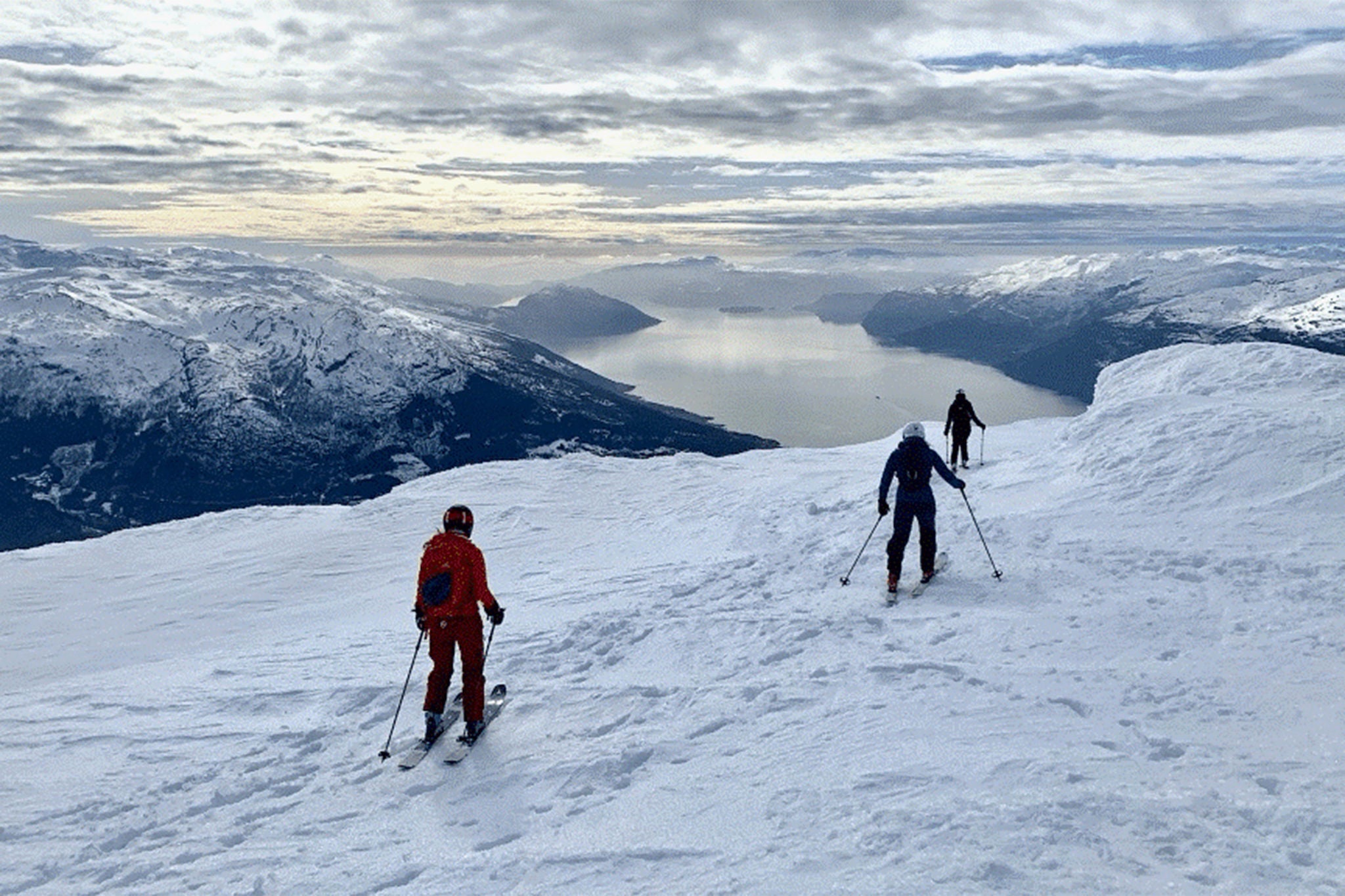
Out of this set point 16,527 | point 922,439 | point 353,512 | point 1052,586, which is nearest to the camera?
point 1052,586

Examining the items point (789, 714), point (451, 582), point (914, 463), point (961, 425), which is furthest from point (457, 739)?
point (961, 425)

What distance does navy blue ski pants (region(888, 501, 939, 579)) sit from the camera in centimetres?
1191

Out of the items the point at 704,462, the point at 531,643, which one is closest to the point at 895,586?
the point at 531,643

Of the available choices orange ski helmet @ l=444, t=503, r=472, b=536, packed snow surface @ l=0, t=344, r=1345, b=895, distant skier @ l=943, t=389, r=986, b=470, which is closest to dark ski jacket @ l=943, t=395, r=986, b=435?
→ distant skier @ l=943, t=389, r=986, b=470

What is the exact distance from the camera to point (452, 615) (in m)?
8.75

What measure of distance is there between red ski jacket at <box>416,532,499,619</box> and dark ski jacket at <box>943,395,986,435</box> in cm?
1651

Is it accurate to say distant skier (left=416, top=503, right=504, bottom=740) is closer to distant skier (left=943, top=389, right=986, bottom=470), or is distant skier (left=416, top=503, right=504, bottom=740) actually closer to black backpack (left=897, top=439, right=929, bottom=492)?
black backpack (left=897, top=439, right=929, bottom=492)

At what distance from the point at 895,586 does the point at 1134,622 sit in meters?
2.95

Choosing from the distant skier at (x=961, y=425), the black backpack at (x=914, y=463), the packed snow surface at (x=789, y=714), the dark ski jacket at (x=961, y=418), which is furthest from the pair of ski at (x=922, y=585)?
the dark ski jacket at (x=961, y=418)

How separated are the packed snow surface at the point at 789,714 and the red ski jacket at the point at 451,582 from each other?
1472 mm

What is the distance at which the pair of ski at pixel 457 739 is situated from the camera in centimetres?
→ 834

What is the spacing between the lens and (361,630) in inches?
569

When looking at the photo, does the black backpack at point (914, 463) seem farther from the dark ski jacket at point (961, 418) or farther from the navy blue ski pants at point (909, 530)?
the dark ski jacket at point (961, 418)

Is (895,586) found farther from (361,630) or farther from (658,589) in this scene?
(361,630)
